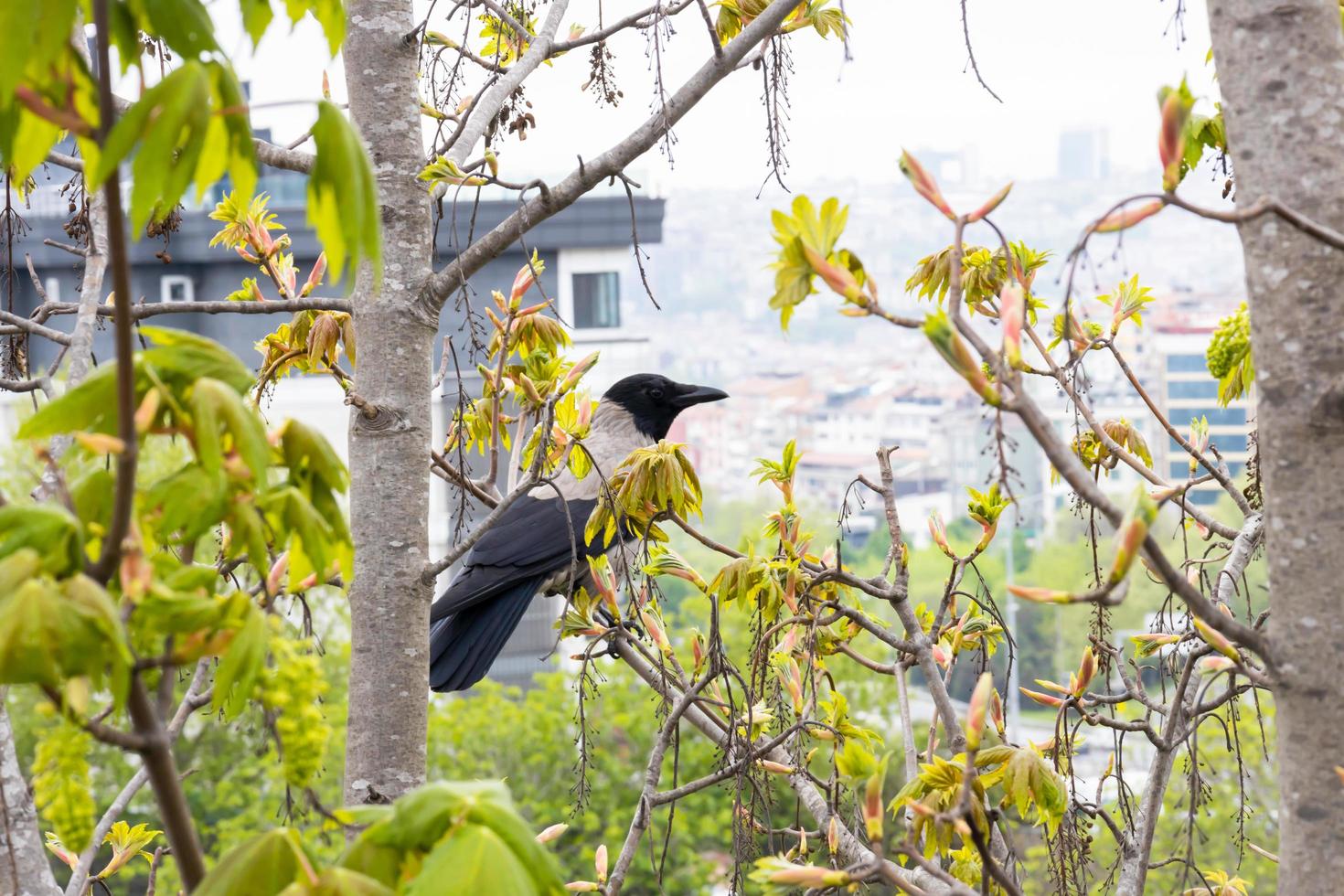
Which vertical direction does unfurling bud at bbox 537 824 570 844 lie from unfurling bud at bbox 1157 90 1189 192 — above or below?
below

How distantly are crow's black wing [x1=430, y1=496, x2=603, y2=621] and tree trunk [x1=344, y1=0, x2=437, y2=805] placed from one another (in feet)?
4.59

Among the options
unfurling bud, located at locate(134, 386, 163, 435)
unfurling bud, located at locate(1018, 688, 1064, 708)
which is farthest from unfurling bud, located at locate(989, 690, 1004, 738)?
unfurling bud, located at locate(134, 386, 163, 435)

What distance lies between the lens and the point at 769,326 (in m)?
118

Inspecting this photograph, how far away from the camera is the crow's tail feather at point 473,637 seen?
3.65 m

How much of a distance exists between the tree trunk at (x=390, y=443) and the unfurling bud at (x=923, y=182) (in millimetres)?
1117

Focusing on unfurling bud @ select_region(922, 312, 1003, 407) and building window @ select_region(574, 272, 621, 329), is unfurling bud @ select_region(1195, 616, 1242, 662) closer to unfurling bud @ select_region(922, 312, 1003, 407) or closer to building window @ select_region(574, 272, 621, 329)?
unfurling bud @ select_region(922, 312, 1003, 407)

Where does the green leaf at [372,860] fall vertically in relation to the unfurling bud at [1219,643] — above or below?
below

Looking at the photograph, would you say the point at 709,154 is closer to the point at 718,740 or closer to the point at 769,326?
the point at 769,326

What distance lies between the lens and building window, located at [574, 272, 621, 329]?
25344 millimetres

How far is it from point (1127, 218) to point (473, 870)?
84 cm

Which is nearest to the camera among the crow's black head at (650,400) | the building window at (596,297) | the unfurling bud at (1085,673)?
the unfurling bud at (1085,673)

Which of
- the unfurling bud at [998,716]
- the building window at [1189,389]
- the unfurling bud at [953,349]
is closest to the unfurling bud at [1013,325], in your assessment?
the unfurling bud at [953,349]

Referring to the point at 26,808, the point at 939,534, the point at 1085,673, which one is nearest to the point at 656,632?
the point at 939,534

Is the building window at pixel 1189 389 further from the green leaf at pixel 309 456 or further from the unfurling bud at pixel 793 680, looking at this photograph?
the green leaf at pixel 309 456
